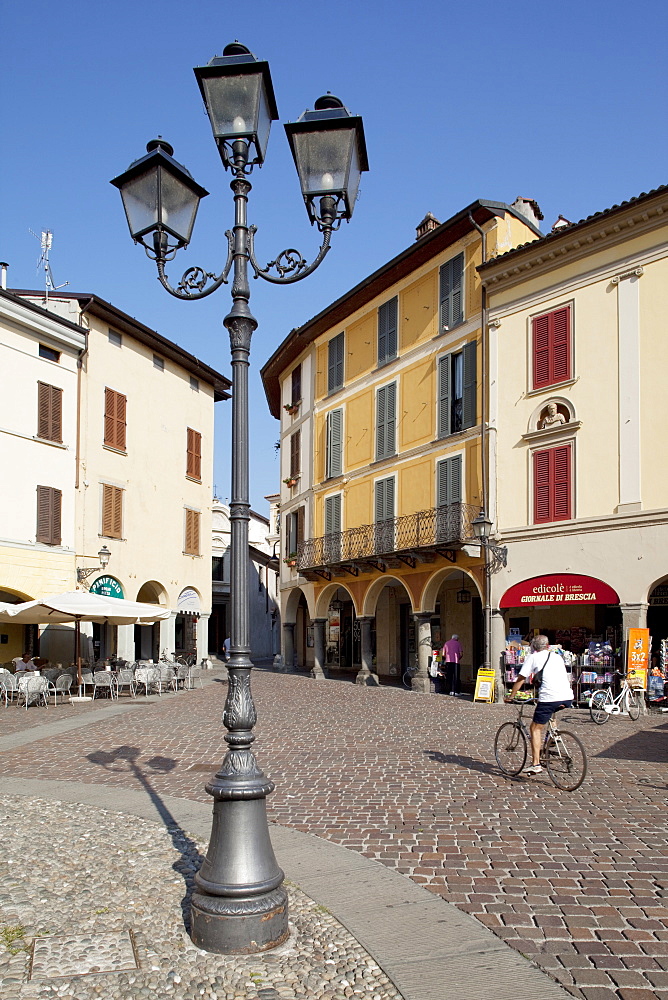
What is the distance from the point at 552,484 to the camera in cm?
2009

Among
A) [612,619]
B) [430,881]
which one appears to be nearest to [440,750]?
[430,881]

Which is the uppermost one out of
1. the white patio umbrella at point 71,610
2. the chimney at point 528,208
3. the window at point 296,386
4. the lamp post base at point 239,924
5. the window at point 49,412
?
the chimney at point 528,208

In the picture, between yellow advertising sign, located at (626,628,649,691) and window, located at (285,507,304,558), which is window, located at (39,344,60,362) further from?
yellow advertising sign, located at (626,628,649,691)

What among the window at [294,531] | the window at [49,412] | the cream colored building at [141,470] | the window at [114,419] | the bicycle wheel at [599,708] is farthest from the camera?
the window at [294,531]

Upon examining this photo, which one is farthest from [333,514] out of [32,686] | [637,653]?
[32,686]

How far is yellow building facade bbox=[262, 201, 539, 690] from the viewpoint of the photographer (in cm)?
2289

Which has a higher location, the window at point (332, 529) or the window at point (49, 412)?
the window at point (49, 412)

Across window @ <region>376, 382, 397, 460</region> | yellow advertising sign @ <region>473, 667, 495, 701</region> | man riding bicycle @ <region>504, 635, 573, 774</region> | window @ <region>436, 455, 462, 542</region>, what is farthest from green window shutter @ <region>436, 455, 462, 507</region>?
man riding bicycle @ <region>504, 635, 573, 774</region>

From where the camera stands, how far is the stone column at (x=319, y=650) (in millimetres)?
29016

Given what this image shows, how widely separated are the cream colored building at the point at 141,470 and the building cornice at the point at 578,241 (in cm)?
1258

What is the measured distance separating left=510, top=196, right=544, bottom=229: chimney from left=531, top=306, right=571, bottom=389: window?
16.1ft

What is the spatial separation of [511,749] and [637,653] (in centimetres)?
883

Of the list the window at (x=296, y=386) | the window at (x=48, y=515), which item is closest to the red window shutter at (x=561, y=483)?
the window at (x=48, y=515)

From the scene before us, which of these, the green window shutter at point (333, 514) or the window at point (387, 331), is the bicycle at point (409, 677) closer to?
the green window shutter at point (333, 514)
